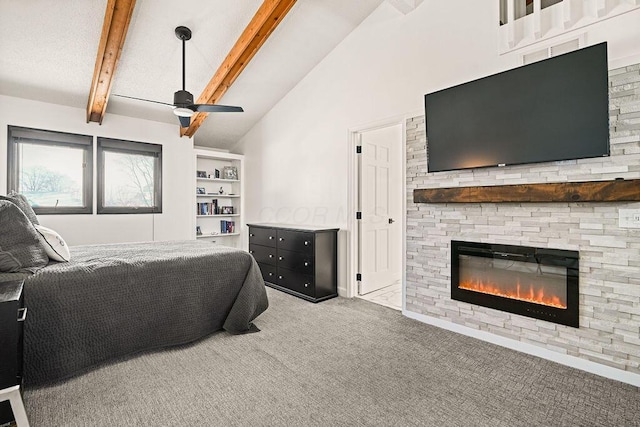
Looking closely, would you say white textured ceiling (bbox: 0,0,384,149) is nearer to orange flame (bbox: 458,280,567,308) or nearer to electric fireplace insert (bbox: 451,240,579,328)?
electric fireplace insert (bbox: 451,240,579,328)

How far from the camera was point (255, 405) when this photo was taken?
1822 millimetres

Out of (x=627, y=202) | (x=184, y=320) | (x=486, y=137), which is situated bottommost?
(x=184, y=320)

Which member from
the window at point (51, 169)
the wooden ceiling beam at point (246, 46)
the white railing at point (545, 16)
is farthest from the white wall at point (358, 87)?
the window at point (51, 169)

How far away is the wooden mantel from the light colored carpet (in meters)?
1.21

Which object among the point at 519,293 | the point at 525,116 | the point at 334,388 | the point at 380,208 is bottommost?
the point at 334,388

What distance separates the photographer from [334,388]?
1.99 meters

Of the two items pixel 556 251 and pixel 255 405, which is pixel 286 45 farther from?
pixel 255 405

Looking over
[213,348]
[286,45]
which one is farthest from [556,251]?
[286,45]

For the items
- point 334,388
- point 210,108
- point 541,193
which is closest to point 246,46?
point 210,108

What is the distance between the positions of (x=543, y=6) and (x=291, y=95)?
323 centimetres

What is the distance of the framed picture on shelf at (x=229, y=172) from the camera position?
6.05m

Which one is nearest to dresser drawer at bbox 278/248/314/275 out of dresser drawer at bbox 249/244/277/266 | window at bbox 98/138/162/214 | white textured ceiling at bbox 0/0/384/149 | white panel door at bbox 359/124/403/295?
dresser drawer at bbox 249/244/277/266

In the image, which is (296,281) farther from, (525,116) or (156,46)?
(156,46)

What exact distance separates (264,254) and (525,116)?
344 cm
